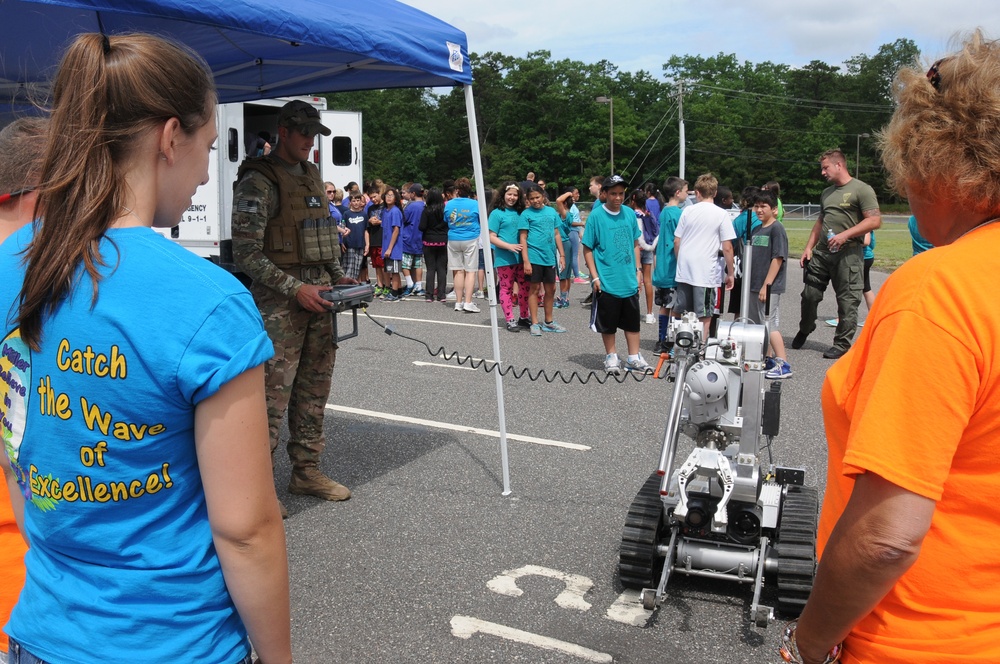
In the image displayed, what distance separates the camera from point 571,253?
49.7ft

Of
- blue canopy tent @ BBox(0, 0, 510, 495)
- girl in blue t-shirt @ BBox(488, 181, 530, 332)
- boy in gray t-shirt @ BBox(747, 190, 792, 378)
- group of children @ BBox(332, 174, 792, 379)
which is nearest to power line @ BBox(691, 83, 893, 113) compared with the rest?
group of children @ BBox(332, 174, 792, 379)

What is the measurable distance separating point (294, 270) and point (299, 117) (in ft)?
2.80

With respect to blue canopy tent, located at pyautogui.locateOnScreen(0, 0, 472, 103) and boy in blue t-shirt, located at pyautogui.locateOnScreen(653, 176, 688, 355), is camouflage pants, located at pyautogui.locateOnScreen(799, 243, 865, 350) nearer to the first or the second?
boy in blue t-shirt, located at pyautogui.locateOnScreen(653, 176, 688, 355)

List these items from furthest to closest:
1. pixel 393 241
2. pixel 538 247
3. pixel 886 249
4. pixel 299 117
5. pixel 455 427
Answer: pixel 886 249 < pixel 393 241 < pixel 538 247 < pixel 455 427 < pixel 299 117

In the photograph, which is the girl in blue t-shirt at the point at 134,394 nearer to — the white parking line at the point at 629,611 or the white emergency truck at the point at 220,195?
the white parking line at the point at 629,611

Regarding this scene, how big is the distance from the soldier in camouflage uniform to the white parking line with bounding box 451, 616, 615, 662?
1.60 metres

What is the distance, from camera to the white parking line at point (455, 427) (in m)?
6.23

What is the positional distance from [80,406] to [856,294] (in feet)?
30.2

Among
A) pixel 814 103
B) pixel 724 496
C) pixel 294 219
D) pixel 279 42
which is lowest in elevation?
pixel 724 496

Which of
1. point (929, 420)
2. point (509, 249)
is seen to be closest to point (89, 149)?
point (929, 420)

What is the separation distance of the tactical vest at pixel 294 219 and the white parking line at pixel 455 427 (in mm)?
2184

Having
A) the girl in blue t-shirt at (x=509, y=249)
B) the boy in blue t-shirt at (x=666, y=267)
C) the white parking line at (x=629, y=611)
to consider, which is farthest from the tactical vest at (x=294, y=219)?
the girl in blue t-shirt at (x=509, y=249)

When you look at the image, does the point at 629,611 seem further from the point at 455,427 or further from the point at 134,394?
the point at 455,427

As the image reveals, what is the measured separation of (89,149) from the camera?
52.6 inches
